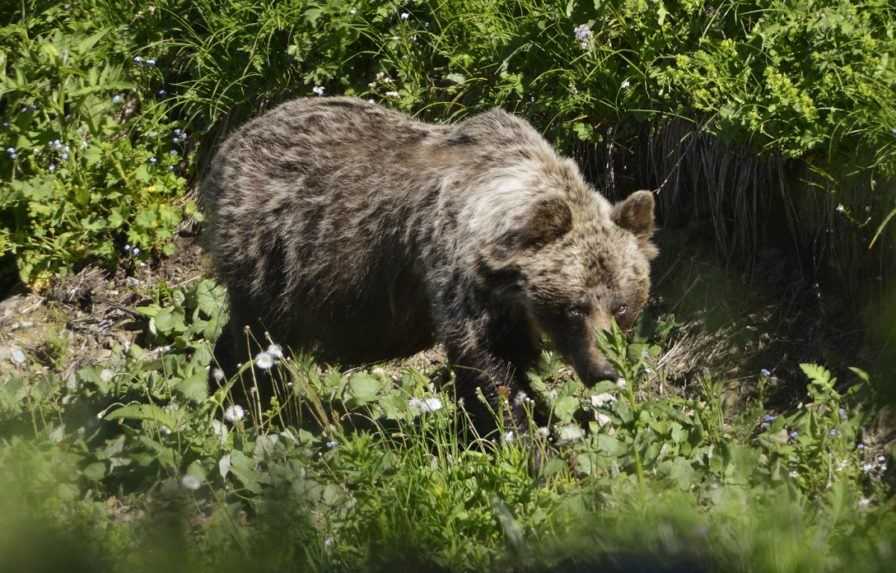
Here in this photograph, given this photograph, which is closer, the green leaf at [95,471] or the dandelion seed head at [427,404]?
the dandelion seed head at [427,404]

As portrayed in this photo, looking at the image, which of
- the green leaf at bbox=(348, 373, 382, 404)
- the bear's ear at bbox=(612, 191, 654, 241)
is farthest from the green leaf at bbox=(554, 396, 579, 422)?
the green leaf at bbox=(348, 373, 382, 404)

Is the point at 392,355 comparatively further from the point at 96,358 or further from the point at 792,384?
the point at 96,358

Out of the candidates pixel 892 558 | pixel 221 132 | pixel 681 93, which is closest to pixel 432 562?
pixel 892 558

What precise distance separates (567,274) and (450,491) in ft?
4.50

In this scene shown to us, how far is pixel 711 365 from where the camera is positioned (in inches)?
265

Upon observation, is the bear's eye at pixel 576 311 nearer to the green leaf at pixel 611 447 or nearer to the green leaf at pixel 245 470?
the green leaf at pixel 611 447

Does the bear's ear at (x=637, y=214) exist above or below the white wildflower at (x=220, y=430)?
above

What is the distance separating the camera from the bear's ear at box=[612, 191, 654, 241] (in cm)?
589

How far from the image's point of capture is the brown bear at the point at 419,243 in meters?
5.78

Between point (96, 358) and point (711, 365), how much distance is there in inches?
Answer: 148

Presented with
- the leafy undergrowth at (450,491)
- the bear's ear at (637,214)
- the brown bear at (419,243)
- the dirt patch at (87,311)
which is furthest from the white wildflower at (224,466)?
the dirt patch at (87,311)

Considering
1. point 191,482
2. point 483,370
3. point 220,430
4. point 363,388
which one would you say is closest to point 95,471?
point 220,430

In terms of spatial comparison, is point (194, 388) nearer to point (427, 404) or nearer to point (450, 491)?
point (427, 404)

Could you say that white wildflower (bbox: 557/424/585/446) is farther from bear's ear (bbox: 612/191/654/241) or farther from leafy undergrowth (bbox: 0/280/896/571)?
bear's ear (bbox: 612/191/654/241)
